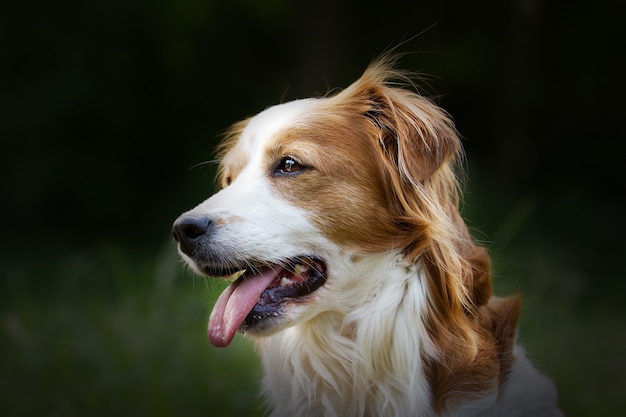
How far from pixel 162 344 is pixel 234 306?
8.79 feet

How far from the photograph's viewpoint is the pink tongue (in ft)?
9.84

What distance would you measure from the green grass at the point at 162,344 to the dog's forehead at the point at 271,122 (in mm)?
1340

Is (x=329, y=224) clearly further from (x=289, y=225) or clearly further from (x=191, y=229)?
(x=191, y=229)

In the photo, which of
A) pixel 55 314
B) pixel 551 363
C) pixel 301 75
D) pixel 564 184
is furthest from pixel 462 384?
pixel 564 184

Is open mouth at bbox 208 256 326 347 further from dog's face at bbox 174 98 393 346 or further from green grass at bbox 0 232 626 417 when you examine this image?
green grass at bbox 0 232 626 417

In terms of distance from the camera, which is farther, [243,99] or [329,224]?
[243,99]

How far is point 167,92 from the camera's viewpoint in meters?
10.2

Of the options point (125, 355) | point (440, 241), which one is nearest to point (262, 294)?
point (440, 241)

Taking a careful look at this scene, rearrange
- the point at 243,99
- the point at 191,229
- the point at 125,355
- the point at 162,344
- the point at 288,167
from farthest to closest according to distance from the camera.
→ the point at 243,99
the point at 162,344
the point at 125,355
the point at 288,167
the point at 191,229

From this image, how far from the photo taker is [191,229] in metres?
2.98

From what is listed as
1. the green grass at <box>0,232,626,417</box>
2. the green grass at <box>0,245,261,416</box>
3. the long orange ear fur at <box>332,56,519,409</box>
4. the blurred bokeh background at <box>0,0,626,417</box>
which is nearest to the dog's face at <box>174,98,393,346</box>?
the long orange ear fur at <box>332,56,519,409</box>

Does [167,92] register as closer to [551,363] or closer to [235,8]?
[235,8]

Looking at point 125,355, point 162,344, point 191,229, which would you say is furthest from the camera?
point 162,344

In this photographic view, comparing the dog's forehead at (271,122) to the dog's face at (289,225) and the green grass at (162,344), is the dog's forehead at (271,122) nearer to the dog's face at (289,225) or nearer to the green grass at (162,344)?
the dog's face at (289,225)
